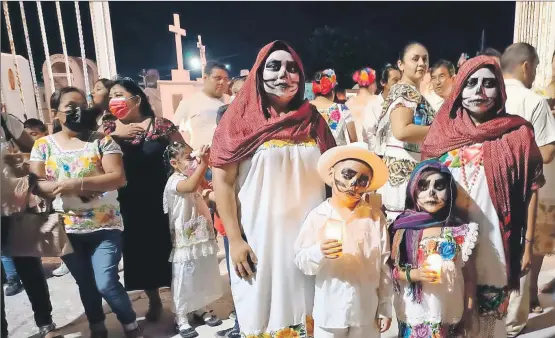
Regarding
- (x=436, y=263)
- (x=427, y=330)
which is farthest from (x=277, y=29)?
(x=427, y=330)

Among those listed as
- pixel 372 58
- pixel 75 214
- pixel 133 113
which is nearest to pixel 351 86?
pixel 372 58

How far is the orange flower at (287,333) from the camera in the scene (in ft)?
5.77

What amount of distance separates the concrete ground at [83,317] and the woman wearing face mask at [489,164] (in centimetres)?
85

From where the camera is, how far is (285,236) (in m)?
1.72

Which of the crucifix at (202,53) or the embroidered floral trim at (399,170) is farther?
the crucifix at (202,53)

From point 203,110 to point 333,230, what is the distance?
1.73m

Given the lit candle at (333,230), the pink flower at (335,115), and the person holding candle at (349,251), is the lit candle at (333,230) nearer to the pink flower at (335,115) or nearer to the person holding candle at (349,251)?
the person holding candle at (349,251)

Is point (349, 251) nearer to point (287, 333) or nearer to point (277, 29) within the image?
point (287, 333)

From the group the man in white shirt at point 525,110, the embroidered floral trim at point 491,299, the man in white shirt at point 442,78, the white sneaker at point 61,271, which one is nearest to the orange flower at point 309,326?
the embroidered floral trim at point 491,299

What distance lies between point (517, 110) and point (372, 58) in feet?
4.05

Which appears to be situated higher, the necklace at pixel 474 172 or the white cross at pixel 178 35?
the white cross at pixel 178 35

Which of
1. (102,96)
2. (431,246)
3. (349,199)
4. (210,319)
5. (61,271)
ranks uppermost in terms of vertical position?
(102,96)

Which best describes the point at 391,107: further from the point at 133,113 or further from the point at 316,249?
the point at 133,113

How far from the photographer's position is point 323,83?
2582 millimetres
